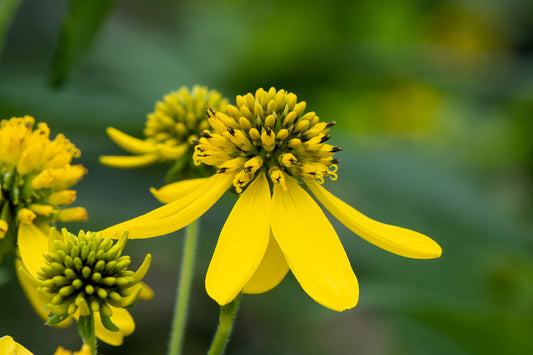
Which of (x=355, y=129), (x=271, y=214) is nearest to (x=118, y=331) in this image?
(x=271, y=214)

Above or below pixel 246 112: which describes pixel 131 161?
below

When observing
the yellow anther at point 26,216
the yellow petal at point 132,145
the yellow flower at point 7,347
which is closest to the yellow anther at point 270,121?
the yellow petal at point 132,145

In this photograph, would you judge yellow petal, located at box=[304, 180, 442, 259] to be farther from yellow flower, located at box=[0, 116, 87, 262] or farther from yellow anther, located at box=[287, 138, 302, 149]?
yellow flower, located at box=[0, 116, 87, 262]

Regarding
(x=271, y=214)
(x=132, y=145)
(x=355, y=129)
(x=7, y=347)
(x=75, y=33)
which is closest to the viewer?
(x=7, y=347)

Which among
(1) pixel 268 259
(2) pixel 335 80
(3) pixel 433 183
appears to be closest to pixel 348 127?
(2) pixel 335 80

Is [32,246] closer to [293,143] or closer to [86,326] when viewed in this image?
[86,326]

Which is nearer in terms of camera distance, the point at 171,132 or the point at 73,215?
the point at 73,215

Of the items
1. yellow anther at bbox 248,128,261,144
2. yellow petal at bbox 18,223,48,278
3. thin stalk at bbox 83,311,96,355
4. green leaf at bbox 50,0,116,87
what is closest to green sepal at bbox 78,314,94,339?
thin stalk at bbox 83,311,96,355

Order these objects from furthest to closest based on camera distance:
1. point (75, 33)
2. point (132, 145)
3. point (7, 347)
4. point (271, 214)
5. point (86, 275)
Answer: point (75, 33)
point (132, 145)
point (271, 214)
point (86, 275)
point (7, 347)
